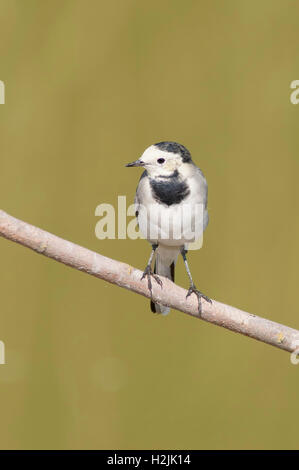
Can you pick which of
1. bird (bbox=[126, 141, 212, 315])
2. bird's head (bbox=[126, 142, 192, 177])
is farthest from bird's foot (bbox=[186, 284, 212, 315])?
bird's head (bbox=[126, 142, 192, 177])

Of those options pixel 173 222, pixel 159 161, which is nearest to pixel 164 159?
pixel 159 161

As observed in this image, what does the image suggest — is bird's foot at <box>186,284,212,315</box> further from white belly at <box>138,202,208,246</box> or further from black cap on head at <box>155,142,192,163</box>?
black cap on head at <box>155,142,192,163</box>

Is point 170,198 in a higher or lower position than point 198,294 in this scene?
higher

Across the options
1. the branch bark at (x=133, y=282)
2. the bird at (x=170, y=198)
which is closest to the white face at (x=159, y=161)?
the bird at (x=170, y=198)

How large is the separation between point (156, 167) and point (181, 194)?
6 centimetres

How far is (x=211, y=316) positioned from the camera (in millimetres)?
914

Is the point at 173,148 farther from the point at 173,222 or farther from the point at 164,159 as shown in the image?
the point at 173,222

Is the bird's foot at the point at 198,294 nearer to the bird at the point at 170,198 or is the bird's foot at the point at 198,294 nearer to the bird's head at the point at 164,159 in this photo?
the bird at the point at 170,198

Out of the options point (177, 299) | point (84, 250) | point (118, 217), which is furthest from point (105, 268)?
point (118, 217)

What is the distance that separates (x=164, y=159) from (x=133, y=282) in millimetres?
185

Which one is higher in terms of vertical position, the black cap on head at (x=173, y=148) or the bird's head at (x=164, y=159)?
the black cap on head at (x=173, y=148)

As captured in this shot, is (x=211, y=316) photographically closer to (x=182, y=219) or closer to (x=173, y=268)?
(x=182, y=219)

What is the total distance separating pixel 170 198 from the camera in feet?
3.23

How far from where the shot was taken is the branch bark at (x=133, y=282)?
813mm
